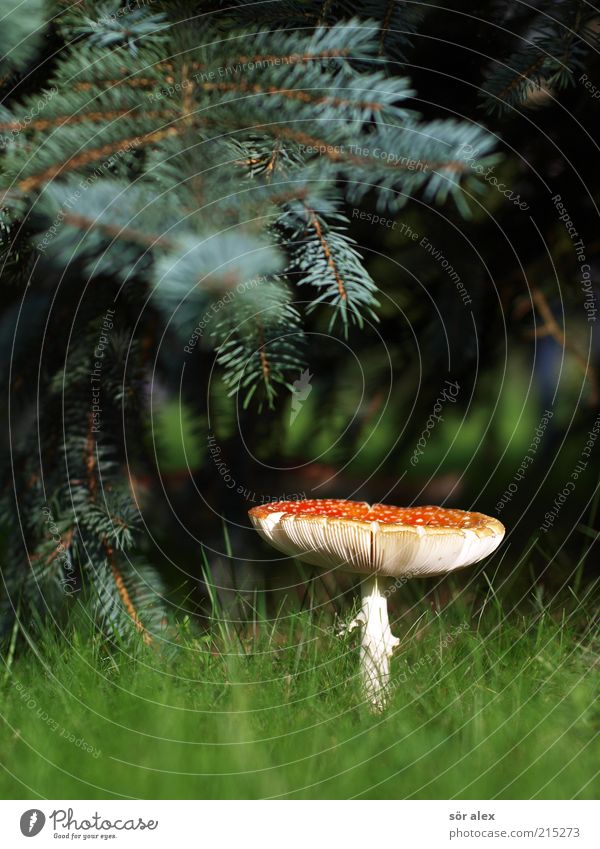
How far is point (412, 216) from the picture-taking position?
4.30 feet

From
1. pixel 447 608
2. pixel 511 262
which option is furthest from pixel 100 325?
pixel 447 608

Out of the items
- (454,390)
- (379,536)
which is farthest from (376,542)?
(454,390)

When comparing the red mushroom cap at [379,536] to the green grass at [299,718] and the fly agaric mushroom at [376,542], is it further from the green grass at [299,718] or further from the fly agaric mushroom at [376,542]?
the green grass at [299,718]

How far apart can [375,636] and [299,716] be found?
8.9 inches

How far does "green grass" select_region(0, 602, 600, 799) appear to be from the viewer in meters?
1.06

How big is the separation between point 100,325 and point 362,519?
19.7 inches

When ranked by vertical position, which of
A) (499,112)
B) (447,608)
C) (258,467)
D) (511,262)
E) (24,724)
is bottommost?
(24,724)

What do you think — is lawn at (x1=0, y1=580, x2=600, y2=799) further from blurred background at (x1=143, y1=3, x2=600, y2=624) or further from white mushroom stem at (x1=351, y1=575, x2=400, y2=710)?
blurred background at (x1=143, y1=3, x2=600, y2=624)

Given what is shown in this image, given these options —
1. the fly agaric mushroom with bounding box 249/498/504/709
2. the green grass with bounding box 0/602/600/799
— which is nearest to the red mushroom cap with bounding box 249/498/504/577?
the fly agaric mushroom with bounding box 249/498/504/709

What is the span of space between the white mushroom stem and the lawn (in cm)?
2

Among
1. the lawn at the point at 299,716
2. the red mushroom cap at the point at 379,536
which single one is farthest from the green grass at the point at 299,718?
the red mushroom cap at the point at 379,536

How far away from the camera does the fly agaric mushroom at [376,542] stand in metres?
1.21

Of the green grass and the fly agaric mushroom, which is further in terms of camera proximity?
the fly agaric mushroom

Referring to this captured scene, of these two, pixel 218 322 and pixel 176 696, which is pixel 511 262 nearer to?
pixel 218 322
